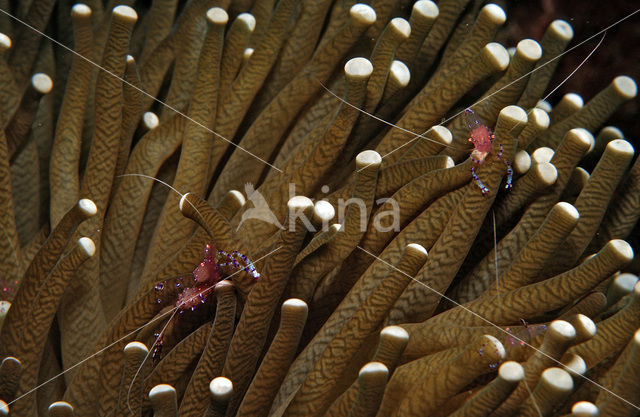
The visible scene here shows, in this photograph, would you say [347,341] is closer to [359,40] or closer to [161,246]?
[161,246]

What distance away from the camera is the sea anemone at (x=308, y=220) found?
1233mm

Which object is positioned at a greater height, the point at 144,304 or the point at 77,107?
the point at 77,107

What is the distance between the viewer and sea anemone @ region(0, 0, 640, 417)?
4.05ft

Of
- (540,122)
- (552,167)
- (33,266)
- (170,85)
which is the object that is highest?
(540,122)

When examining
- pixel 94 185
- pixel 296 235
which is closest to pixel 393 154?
pixel 296 235

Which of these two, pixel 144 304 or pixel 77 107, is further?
pixel 77 107

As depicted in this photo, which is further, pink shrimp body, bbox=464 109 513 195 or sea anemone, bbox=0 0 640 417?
pink shrimp body, bbox=464 109 513 195

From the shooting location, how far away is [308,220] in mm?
1182

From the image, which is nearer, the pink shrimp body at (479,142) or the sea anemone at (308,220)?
the sea anemone at (308,220)

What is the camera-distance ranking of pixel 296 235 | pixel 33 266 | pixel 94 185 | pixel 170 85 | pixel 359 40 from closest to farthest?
pixel 296 235, pixel 33 266, pixel 94 185, pixel 359 40, pixel 170 85

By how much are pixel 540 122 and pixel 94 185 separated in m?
1.26

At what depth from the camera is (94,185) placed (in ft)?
5.23

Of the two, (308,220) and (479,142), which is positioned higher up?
(479,142)

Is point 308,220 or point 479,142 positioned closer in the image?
point 308,220
